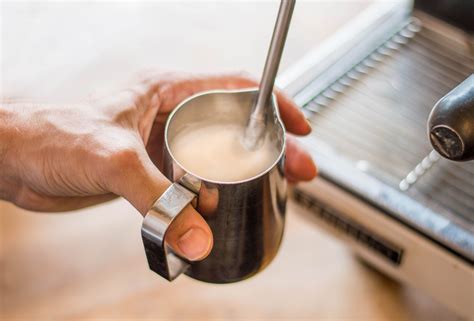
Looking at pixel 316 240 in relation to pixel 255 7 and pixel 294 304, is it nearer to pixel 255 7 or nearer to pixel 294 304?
pixel 294 304

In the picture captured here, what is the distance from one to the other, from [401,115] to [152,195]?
1.06 ft

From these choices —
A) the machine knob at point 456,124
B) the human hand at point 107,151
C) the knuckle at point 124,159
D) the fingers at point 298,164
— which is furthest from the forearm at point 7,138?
the machine knob at point 456,124

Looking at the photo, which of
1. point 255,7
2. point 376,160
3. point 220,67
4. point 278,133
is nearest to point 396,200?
point 376,160

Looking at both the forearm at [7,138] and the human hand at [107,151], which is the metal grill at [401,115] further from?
the forearm at [7,138]

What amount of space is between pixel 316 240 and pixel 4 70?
50 cm

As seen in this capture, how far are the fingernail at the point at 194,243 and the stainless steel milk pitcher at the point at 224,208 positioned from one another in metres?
0.01

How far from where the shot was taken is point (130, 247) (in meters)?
0.83

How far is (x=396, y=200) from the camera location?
0.63 m

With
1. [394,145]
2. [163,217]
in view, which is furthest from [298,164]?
[163,217]

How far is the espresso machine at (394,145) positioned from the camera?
0.62 m

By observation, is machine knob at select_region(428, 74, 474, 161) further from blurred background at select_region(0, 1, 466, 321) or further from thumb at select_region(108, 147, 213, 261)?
blurred background at select_region(0, 1, 466, 321)

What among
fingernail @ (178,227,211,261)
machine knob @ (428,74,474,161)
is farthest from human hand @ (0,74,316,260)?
machine knob @ (428,74,474,161)

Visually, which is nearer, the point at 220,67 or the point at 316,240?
the point at 316,240

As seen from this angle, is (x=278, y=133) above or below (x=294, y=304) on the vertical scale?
above
